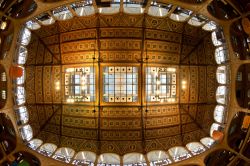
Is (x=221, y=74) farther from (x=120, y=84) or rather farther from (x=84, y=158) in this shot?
(x=84, y=158)

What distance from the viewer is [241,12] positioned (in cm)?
1611

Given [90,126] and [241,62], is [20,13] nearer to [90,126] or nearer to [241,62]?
[90,126]

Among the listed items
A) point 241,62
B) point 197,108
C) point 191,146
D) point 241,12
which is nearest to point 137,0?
point 241,12

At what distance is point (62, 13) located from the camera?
1912 centimetres

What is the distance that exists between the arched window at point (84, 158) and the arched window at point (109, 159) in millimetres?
500

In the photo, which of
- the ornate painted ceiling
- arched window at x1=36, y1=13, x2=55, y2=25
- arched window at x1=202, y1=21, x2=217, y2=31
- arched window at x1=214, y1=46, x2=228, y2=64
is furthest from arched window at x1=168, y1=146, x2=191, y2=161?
arched window at x1=36, y1=13, x2=55, y2=25

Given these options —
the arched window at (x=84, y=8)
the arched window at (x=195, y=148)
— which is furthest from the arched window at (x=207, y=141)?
the arched window at (x=84, y=8)

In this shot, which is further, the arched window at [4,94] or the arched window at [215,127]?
the arched window at [215,127]

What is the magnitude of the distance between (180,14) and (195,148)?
9.28 meters

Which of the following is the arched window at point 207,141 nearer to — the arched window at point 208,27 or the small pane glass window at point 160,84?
the small pane glass window at point 160,84

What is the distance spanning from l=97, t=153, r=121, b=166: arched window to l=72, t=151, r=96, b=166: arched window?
500 mm

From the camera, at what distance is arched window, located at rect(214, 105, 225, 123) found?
1956cm

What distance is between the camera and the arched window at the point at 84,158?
19.9 metres

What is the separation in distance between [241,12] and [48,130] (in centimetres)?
1498
